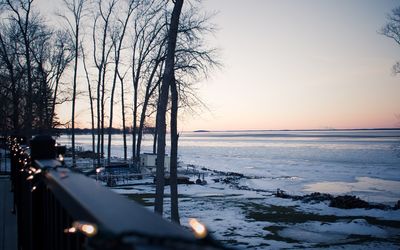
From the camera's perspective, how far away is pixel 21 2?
85.7 ft

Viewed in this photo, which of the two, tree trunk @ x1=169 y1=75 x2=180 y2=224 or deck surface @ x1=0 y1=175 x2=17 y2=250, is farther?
tree trunk @ x1=169 y1=75 x2=180 y2=224

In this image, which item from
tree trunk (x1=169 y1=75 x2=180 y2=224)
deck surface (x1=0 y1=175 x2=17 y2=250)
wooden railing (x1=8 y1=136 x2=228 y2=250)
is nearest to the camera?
wooden railing (x1=8 y1=136 x2=228 y2=250)

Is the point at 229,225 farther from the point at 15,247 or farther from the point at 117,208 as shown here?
the point at 117,208

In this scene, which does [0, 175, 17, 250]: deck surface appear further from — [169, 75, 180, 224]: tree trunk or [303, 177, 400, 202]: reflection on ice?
[303, 177, 400, 202]: reflection on ice

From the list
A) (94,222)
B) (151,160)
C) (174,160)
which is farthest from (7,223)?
(151,160)

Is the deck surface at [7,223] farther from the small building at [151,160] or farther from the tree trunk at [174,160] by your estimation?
the small building at [151,160]

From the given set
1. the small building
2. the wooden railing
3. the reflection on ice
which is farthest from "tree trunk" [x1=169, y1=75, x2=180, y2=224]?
the small building

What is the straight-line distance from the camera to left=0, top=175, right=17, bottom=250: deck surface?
5.56 metres

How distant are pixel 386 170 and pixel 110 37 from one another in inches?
1249

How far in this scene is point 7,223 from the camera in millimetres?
6570

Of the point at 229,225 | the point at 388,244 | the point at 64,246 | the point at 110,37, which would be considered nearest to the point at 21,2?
the point at 110,37

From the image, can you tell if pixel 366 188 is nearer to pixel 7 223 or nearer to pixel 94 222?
pixel 7 223

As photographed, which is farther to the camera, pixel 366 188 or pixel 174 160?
pixel 366 188

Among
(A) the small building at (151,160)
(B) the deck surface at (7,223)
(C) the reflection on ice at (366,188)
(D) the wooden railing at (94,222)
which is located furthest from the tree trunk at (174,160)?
(A) the small building at (151,160)
